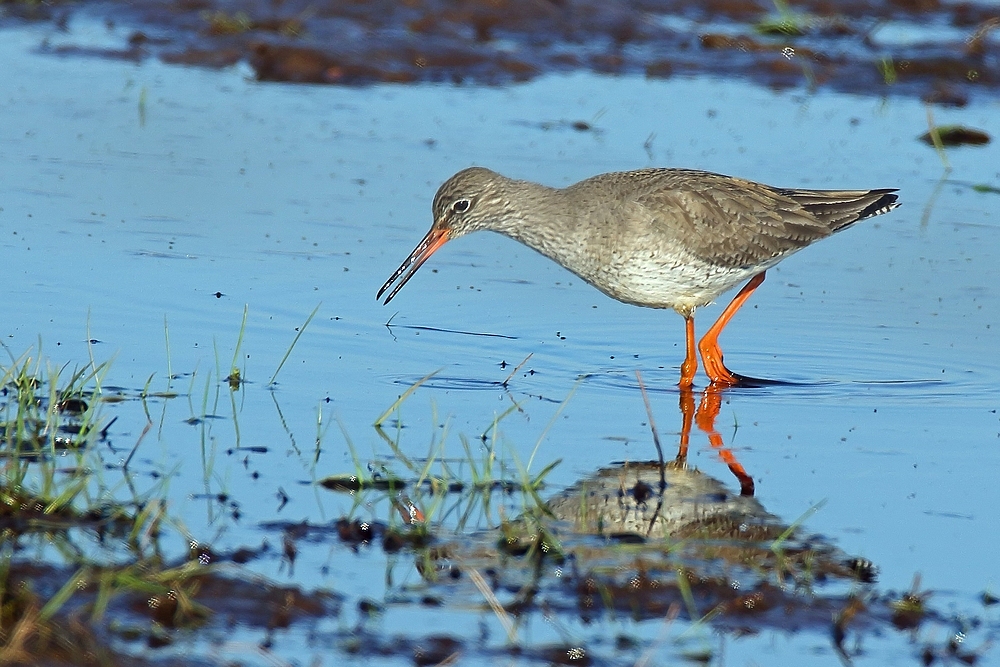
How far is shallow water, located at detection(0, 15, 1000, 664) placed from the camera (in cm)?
622

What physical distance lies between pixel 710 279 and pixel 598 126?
201 inches

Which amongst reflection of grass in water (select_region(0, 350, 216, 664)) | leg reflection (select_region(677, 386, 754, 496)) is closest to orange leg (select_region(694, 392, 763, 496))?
leg reflection (select_region(677, 386, 754, 496))

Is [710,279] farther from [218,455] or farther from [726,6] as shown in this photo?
[726,6]

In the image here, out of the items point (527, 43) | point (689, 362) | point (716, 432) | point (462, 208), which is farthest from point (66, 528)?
point (527, 43)

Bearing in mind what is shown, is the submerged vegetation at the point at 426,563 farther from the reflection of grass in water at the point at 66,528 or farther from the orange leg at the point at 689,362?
the orange leg at the point at 689,362

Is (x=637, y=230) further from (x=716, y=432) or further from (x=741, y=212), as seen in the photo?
(x=716, y=432)

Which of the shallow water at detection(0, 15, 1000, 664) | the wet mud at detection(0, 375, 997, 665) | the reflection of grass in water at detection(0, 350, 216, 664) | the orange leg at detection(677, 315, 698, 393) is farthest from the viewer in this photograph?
the orange leg at detection(677, 315, 698, 393)

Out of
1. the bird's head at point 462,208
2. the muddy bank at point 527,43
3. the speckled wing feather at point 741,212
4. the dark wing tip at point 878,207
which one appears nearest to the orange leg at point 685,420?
the speckled wing feather at point 741,212

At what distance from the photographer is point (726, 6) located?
18.0 meters

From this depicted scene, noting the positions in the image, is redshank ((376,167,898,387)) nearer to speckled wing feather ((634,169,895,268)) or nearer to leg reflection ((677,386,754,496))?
speckled wing feather ((634,169,895,268))

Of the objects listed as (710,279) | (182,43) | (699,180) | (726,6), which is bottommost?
(710,279)

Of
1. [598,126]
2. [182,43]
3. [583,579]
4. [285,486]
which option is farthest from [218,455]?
[182,43]

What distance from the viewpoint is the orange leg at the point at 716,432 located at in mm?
6469

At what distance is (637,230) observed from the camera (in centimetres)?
798
